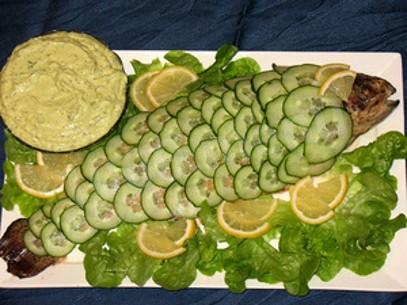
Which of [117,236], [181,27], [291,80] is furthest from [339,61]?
[117,236]

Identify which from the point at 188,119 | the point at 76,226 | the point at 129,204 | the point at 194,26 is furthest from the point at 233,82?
the point at 76,226

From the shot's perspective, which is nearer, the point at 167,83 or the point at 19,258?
the point at 19,258

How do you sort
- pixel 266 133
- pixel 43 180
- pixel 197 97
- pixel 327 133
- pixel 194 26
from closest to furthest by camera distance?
pixel 327 133, pixel 266 133, pixel 197 97, pixel 43 180, pixel 194 26

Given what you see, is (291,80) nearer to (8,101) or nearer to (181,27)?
(181,27)

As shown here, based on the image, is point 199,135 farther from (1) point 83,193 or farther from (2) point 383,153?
(2) point 383,153

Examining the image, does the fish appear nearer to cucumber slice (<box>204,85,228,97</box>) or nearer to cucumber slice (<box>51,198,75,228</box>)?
cucumber slice (<box>51,198,75,228</box>)
